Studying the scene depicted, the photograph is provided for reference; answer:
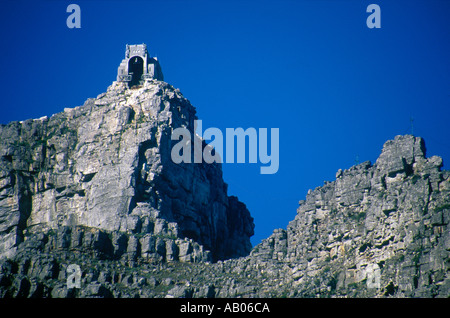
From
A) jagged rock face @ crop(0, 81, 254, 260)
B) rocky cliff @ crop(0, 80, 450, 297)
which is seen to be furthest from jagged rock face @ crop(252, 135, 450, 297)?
jagged rock face @ crop(0, 81, 254, 260)

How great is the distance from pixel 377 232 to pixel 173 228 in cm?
4098

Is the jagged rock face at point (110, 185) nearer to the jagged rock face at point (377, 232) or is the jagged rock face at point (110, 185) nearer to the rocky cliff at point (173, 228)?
the rocky cliff at point (173, 228)

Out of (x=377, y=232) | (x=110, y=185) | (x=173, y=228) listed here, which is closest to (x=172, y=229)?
(x=173, y=228)

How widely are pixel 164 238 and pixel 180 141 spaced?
28.3m

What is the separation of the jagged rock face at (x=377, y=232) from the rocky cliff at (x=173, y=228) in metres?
0.20

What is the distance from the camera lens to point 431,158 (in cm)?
15488

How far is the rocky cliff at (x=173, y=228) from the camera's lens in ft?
491

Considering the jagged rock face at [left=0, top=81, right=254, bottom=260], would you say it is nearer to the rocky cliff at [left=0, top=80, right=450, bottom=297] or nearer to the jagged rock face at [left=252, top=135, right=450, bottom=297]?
the rocky cliff at [left=0, top=80, right=450, bottom=297]

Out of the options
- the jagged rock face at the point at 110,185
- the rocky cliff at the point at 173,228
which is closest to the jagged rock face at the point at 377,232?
the rocky cliff at the point at 173,228

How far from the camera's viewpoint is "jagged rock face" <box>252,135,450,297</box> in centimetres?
14350

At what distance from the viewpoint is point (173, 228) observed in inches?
7062

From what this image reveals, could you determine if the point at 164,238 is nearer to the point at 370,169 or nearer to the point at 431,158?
the point at 370,169

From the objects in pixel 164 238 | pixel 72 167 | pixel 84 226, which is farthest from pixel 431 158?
pixel 72 167
